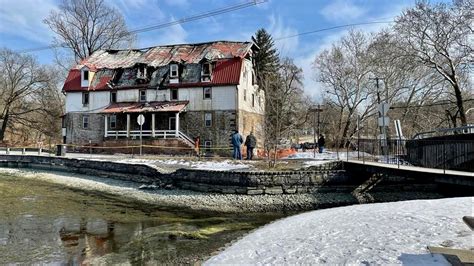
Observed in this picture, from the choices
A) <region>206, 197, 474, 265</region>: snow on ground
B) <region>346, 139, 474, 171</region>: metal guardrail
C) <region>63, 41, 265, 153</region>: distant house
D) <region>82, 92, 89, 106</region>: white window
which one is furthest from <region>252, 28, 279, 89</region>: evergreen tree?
<region>206, 197, 474, 265</region>: snow on ground

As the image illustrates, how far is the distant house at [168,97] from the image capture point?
34.9 meters

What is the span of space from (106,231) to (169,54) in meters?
31.0

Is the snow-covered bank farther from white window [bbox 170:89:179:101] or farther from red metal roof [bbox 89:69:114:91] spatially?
red metal roof [bbox 89:69:114:91]

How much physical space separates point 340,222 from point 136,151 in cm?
2782

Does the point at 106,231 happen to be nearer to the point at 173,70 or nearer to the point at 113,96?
the point at 173,70

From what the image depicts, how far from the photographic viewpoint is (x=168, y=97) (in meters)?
36.6

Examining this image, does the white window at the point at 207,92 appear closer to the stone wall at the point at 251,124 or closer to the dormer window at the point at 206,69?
the dormer window at the point at 206,69

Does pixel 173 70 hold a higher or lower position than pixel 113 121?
higher

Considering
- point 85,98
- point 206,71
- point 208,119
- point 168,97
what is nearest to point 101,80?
point 85,98

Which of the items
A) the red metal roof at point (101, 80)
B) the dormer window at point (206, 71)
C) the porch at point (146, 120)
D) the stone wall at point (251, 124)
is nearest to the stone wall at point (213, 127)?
the porch at point (146, 120)

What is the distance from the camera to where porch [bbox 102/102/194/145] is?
3456 centimetres

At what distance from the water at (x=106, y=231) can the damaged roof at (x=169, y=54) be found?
74.3ft

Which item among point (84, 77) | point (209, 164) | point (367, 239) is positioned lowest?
point (367, 239)

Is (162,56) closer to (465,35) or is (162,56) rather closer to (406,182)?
(465,35)
